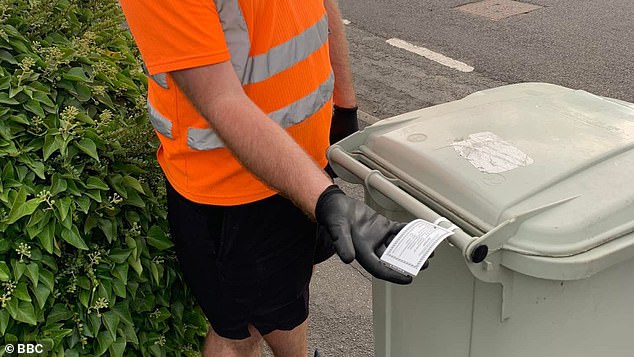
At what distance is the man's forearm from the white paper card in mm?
996

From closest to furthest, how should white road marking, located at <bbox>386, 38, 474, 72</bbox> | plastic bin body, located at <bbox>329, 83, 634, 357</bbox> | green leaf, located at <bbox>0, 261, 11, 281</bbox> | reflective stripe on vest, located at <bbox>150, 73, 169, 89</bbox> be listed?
plastic bin body, located at <bbox>329, 83, 634, 357</bbox> → reflective stripe on vest, located at <bbox>150, 73, 169, 89</bbox> → green leaf, located at <bbox>0, 261, 11, 281</bbox> → white road marking, located at <bbox>386, 38, 474, 72</bbox>

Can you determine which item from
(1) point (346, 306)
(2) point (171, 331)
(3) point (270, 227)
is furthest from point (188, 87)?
(1) point (346, 306)

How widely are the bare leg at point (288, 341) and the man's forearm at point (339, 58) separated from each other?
2.31 feet

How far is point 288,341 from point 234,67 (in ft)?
3.09

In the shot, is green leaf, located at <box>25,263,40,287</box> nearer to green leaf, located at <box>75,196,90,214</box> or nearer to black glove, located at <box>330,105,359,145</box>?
green leaf, located at <box>75,196,90,214</box>

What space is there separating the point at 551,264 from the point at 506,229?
101mm

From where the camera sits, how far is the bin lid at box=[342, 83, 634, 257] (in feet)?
4.42

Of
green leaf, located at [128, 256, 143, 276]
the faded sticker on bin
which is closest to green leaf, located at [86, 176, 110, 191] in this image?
green leaf, located at [128, 256, 143, 276]

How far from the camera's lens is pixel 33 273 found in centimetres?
183

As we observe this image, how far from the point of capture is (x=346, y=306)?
307 cm

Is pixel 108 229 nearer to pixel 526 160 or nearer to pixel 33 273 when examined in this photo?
pixel 33 273

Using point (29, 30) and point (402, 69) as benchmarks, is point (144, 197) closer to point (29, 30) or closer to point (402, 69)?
point (29, 30)

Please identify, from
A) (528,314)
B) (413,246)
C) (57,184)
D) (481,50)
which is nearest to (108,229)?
(57,184)

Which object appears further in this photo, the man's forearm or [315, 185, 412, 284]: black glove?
the man's forearm
